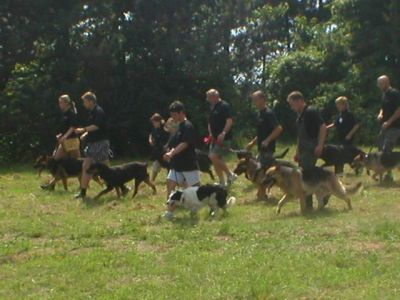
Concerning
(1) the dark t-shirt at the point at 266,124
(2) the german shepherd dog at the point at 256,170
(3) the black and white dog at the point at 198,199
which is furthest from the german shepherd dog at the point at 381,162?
(3) the black and white dog at the point at 198,199

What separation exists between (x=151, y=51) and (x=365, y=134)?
8019mm

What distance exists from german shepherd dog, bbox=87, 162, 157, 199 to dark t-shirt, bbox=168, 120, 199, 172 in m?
2.45

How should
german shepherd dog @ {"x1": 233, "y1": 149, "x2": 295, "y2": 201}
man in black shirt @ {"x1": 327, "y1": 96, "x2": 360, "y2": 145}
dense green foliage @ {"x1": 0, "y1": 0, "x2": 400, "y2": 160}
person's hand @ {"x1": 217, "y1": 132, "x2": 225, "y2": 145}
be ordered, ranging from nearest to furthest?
german shepherd dog @ {"x1": 233, "y1": 149, "x2": 295, "y2": 201} < person's hand @ {"x1": 217, "y1": 132, "x2": 225, "y2": 145} < man in black shirt @ {"x1": 327, "y1": 96, "x2": 360, "y2": 145} < dense green foliage @ {"x1": 0, "y1": 0, "x2": 400, "y2": 160}

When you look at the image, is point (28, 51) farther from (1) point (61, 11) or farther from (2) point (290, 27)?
(2) point (290, 27)

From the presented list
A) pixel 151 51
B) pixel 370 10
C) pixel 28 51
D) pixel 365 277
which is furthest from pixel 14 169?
pixel 365 277

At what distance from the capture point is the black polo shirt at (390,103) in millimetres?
14576

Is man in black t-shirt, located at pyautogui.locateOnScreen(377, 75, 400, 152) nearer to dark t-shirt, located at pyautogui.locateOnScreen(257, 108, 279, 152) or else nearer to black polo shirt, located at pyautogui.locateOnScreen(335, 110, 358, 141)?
black polo shirt, located at pyautogui.locateOnScreen(335, 110, 358, 141)

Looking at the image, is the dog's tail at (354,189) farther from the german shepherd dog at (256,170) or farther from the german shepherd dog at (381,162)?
the german shepherd dog at (381,162)

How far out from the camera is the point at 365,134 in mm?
27016

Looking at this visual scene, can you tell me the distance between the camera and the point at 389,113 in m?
14.7

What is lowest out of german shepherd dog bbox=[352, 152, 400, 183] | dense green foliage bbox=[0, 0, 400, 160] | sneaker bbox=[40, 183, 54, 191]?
sneaker bbox=[40, 183, 54, 191]

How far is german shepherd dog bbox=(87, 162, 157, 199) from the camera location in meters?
14.2

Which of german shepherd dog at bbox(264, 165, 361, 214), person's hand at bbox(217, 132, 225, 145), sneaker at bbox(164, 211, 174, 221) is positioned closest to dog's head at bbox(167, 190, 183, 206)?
sneaker at bbox(164, 211, 174, 221)

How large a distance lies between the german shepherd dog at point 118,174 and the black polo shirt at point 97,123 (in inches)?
19.2
